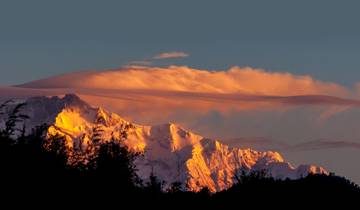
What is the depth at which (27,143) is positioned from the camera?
38.6 m

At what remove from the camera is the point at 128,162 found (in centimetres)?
4481

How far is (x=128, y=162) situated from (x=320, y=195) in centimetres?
3354

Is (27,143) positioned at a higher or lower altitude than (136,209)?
higher

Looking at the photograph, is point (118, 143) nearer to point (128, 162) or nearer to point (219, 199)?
point (128, 162)

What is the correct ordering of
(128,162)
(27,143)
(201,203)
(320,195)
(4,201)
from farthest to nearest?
(320,195), (201,203), (128,162), (27,143), (4,201)

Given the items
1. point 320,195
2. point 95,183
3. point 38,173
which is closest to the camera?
point 38,173

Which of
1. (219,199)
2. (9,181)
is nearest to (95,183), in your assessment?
(9,181)

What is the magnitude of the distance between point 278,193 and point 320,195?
4.47m

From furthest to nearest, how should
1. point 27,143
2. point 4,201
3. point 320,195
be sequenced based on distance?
point 320,195
point 27,143
point 4,201

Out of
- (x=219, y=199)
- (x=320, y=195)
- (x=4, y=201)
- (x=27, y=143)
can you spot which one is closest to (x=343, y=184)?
(x=320, y=195)

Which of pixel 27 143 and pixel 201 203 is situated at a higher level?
pixel 27 143

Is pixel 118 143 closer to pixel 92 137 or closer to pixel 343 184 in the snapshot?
pixel 92 137

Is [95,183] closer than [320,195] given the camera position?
Yes

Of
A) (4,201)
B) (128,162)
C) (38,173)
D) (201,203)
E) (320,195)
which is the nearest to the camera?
(4,201)
